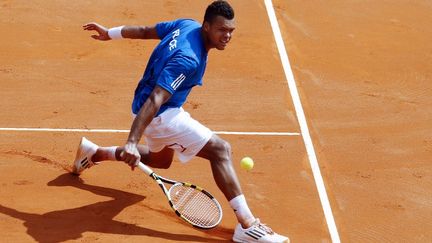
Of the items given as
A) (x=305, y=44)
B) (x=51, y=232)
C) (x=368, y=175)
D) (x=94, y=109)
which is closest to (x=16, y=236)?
(x=51, y=232)

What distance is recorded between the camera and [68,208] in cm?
818

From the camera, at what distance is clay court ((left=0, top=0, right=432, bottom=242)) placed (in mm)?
8188

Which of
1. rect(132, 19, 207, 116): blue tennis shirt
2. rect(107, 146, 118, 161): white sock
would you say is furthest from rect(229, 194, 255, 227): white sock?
rect(107, 146, 118, 161): white sock

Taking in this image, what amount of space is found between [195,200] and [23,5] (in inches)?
227

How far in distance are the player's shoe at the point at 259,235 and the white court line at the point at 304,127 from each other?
1.96 ft

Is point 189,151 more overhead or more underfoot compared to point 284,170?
more overhead

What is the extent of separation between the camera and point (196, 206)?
794 cm

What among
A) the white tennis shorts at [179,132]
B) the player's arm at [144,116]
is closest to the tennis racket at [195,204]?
the white tennis shorts at [179,132]

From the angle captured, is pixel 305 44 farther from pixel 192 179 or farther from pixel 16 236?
pixel 16 236

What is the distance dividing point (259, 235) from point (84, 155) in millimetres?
1933

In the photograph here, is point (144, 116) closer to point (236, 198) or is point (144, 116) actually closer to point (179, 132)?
point (179, 132)

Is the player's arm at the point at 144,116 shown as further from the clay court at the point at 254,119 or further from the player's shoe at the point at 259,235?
the player's shoe at the point at 259,235

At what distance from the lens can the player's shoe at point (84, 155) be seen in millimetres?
8477

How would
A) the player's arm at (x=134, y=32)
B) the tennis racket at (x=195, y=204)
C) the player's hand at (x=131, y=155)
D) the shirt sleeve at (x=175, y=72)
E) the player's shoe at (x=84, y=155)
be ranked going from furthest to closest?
1. the player's shoe at (x=84, y=155)
2. the player's arm at (x=134, y=32)
3. the tennis racket at (x=195, y=204)
4. the shirt sleeve at (x=175, y=72)
5. the player's hand at (x=131, y=155)
